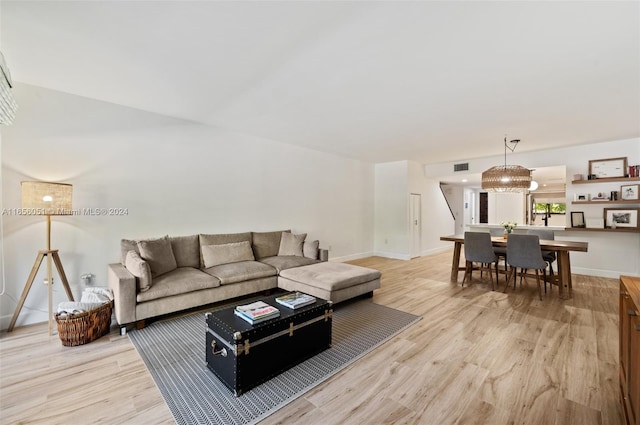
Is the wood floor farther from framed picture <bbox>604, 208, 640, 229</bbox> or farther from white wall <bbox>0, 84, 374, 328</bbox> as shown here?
framed picture <bbox>604, 208, 640, 229</bbox>

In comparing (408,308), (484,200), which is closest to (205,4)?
(408,308)

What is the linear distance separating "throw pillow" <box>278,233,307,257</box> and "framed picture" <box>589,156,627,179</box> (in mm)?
5586

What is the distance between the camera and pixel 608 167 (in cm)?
504

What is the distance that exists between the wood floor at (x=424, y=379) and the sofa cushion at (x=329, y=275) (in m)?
0.91

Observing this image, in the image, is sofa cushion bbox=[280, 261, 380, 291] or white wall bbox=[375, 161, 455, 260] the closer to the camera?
sofa cushion bbox=[280, 261, 380, 291]

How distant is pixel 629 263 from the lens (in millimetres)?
4938

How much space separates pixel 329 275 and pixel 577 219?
5.23m

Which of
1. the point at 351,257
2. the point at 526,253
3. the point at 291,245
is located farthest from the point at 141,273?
the point at 526,253

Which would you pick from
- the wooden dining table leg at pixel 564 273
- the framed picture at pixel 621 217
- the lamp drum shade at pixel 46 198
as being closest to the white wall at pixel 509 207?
the framed picture at pixel 621 217

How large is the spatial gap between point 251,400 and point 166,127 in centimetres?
372

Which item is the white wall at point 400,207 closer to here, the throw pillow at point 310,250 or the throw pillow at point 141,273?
the throw pillow at point 310,250

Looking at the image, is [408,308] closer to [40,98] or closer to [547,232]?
[547,232]

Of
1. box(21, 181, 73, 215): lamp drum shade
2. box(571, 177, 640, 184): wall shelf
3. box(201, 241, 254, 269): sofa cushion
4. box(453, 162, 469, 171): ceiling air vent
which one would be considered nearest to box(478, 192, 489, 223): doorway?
box(453, 162, 469, 171): ceiling air vent

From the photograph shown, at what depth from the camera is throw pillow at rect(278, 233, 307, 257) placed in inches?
189
